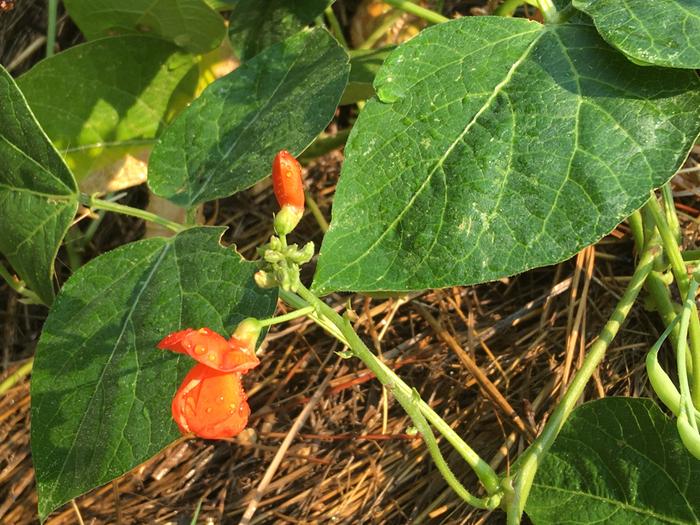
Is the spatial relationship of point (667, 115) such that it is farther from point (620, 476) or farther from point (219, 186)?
point (219, 186)

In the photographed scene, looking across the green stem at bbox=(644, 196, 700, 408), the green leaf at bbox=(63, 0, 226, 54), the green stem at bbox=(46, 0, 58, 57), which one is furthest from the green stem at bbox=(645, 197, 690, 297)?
the green stem at bbox=(46, 0, 58, 57)

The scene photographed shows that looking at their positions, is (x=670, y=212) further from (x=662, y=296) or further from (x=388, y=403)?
(x=388, y=403)

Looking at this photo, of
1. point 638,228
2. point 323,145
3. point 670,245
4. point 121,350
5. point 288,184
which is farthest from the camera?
point 323,145

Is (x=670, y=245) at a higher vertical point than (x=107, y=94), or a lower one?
lower

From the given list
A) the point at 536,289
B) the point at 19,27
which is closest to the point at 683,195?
the point at 536,289

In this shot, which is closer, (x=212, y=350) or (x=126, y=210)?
(x=212, y=350)

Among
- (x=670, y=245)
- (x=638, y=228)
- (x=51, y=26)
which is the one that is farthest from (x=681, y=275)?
(x=51, y=26)

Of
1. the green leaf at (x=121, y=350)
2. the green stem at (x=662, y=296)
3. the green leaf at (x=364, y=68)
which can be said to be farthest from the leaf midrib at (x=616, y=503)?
the green leaf at (x=364, y=68)

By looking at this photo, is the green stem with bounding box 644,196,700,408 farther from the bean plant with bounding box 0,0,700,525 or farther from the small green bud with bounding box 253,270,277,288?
the small green bud with bounding box 253,270,277,288
